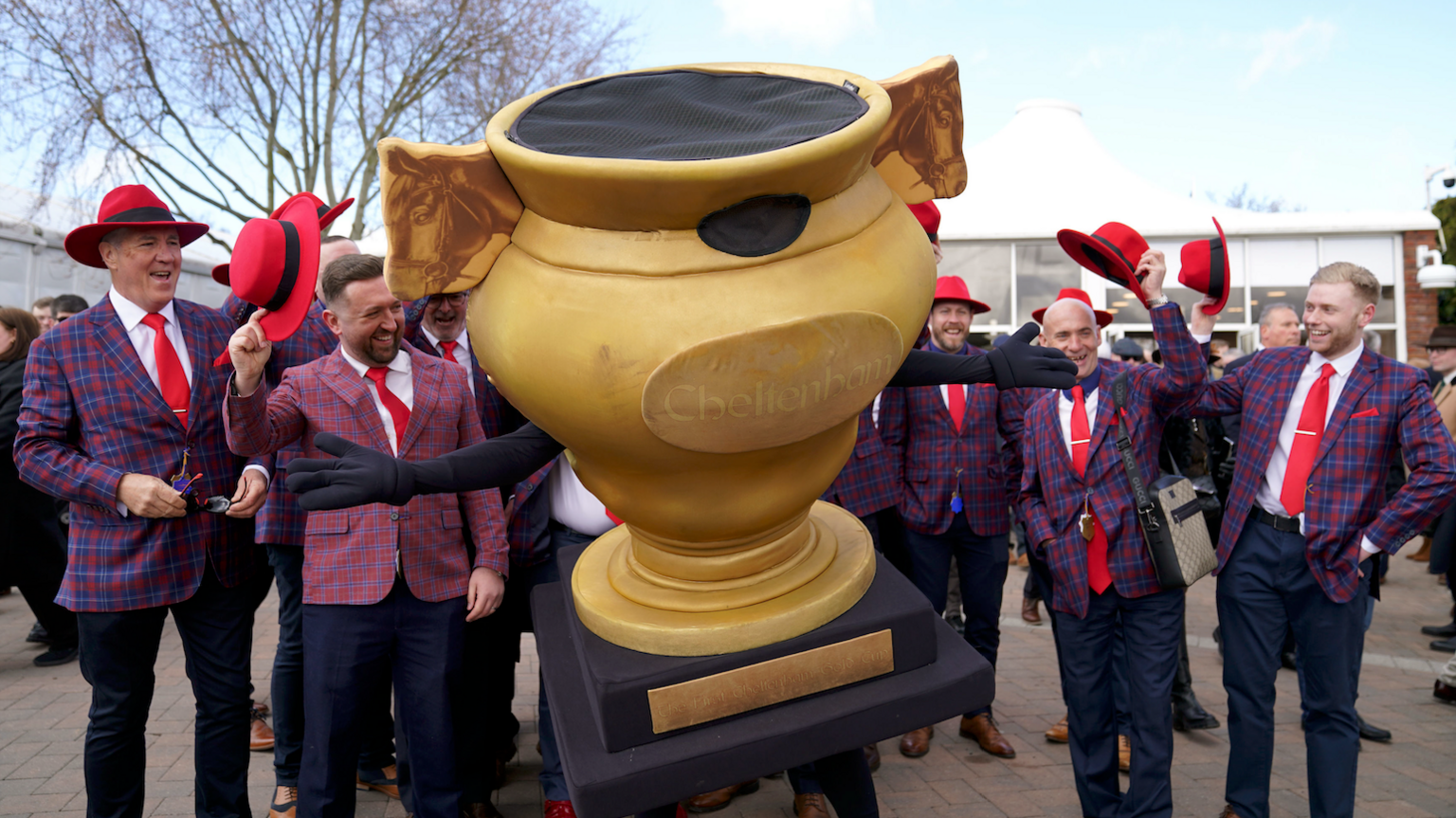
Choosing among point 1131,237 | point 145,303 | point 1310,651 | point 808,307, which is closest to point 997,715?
point 1310,651

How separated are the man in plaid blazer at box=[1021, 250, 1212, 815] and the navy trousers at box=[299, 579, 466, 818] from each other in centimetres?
215

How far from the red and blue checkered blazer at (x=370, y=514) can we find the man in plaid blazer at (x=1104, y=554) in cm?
202

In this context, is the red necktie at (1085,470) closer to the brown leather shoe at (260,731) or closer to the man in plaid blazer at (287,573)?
the man in plaid blazer at (287,573)

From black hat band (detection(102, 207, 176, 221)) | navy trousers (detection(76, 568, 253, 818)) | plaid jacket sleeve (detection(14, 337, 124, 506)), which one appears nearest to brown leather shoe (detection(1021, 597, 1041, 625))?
navy trousers (detection(76, 568, 253, 818))

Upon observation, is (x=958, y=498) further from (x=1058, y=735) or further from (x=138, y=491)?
(x=138, y=491)

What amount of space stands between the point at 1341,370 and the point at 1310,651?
38.4 inches

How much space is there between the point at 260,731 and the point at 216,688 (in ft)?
4.53

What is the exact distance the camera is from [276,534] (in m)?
3.18

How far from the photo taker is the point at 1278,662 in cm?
317

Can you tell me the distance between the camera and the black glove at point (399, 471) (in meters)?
1.65

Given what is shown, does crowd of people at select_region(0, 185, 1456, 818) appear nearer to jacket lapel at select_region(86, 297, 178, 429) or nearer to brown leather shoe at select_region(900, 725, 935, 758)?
jacket lapel at select_region(86, 297, 178, 429)

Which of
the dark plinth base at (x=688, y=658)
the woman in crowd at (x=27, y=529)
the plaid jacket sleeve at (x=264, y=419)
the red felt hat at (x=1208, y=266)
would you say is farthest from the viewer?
the woman in crowd at (x=27, y=529)

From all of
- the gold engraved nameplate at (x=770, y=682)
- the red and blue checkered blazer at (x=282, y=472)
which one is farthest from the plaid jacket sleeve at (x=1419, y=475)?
the red and blue checkered blazer at (x=282, y=472)

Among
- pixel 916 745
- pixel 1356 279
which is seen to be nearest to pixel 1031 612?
pixel 916 745
